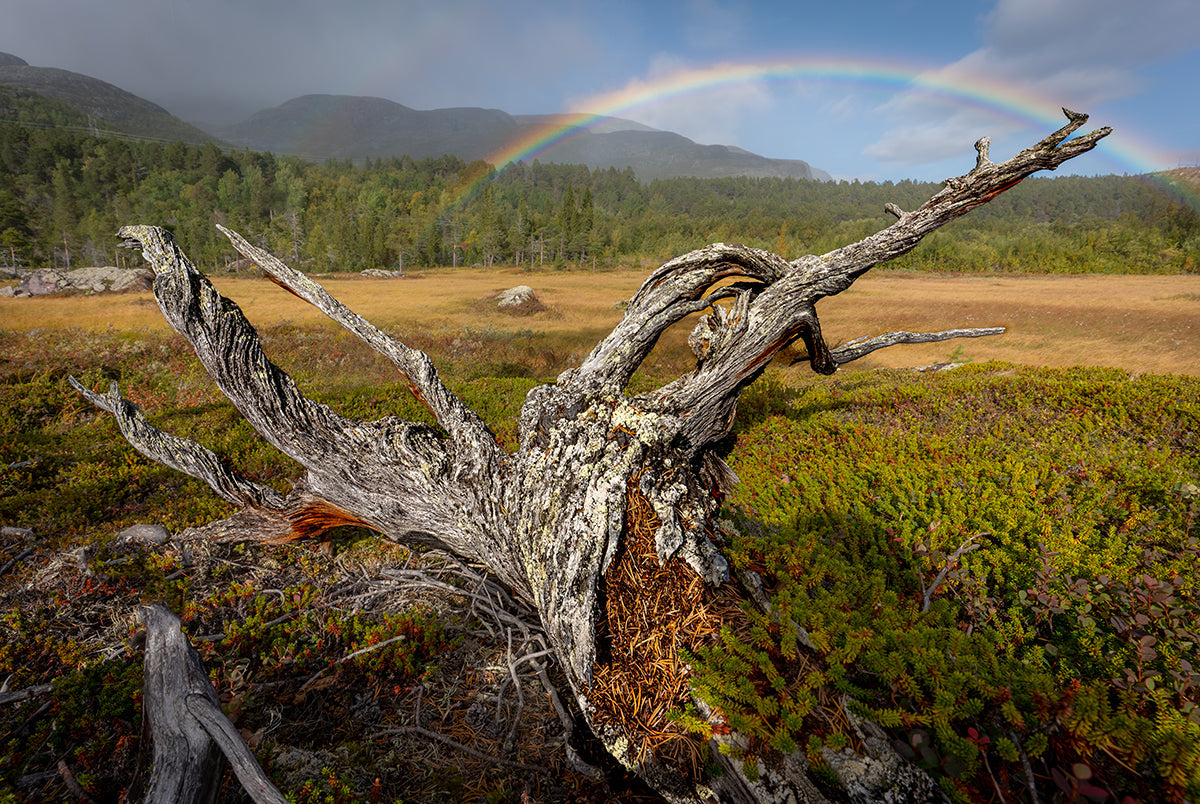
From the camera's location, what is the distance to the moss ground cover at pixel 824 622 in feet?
7.63

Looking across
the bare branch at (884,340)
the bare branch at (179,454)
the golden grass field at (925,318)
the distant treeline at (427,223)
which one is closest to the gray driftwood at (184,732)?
the bare branch at (179,454)

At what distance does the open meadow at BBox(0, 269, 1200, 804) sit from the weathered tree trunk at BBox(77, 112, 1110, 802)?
0.31m

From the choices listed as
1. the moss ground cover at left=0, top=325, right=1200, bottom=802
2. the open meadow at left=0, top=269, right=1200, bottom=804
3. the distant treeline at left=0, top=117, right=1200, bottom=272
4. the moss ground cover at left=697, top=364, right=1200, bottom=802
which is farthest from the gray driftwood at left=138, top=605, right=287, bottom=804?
the distant treeline at left=0, top=117, right=1200, bottom=272

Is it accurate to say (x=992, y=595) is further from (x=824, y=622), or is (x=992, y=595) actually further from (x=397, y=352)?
(x=397, y=352)

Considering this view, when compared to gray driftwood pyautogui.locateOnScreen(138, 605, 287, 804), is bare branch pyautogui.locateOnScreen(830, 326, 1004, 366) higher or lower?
higher

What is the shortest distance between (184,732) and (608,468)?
288 centimetres

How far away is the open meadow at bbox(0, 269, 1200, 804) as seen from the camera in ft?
7.79

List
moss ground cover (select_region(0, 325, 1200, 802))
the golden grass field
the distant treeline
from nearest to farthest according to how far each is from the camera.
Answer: moss ground cover (select_region(0, 325, 1200, 802)), the golden grass field, the distant treeline

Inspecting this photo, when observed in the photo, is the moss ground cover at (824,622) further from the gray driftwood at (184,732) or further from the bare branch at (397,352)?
the bare branch at (397,352)

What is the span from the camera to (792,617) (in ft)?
9.43

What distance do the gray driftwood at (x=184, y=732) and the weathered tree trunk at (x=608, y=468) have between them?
1896 mm

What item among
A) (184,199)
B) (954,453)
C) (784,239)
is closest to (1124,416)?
(954,453)

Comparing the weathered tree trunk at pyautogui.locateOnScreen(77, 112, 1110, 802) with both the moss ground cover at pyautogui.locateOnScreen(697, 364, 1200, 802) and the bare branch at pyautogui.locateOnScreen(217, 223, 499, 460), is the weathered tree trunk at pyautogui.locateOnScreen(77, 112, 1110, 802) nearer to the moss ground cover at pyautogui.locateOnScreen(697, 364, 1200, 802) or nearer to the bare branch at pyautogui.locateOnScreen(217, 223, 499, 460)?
the bare branch at pyautogui.locateOnScreen(217, 223, 499, 460)

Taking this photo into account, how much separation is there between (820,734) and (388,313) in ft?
110
